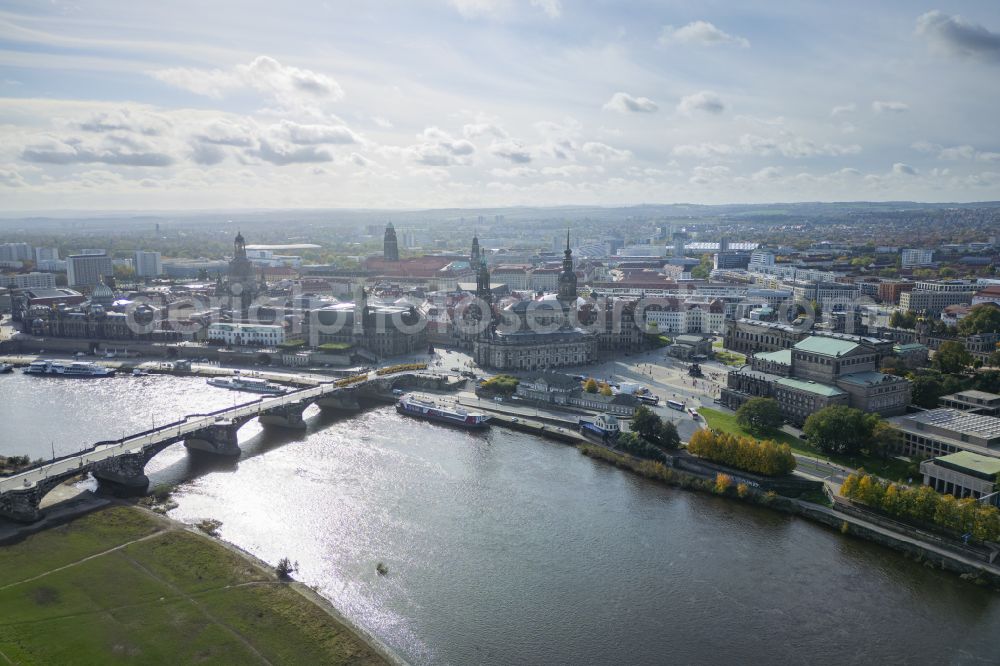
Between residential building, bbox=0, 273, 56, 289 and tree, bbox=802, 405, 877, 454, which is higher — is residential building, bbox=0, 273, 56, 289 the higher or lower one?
the higher one

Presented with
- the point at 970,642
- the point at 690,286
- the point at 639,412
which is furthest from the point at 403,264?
the point at 970,642

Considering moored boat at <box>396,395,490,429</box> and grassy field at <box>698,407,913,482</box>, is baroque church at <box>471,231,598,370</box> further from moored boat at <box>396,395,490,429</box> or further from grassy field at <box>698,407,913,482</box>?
grassy field at <box>698,407,913,482</box>

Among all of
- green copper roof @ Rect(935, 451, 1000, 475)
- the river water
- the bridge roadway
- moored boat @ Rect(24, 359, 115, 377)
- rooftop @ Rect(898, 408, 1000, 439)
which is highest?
rooftop @ Rect(898, 408, 1000, 439)

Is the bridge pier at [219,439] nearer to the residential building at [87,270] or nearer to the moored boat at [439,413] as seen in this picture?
the moored boat at [439,413]

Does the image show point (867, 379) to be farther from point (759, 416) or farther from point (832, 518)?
point (832, 518)

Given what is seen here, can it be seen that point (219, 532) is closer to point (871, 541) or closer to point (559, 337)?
point (871, 541)

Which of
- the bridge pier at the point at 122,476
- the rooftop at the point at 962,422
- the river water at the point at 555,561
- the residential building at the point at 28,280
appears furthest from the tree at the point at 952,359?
the residential building at the point at 28,280

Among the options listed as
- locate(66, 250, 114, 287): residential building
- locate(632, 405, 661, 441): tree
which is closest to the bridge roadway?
locate(632, 405, 661, 441): tree
